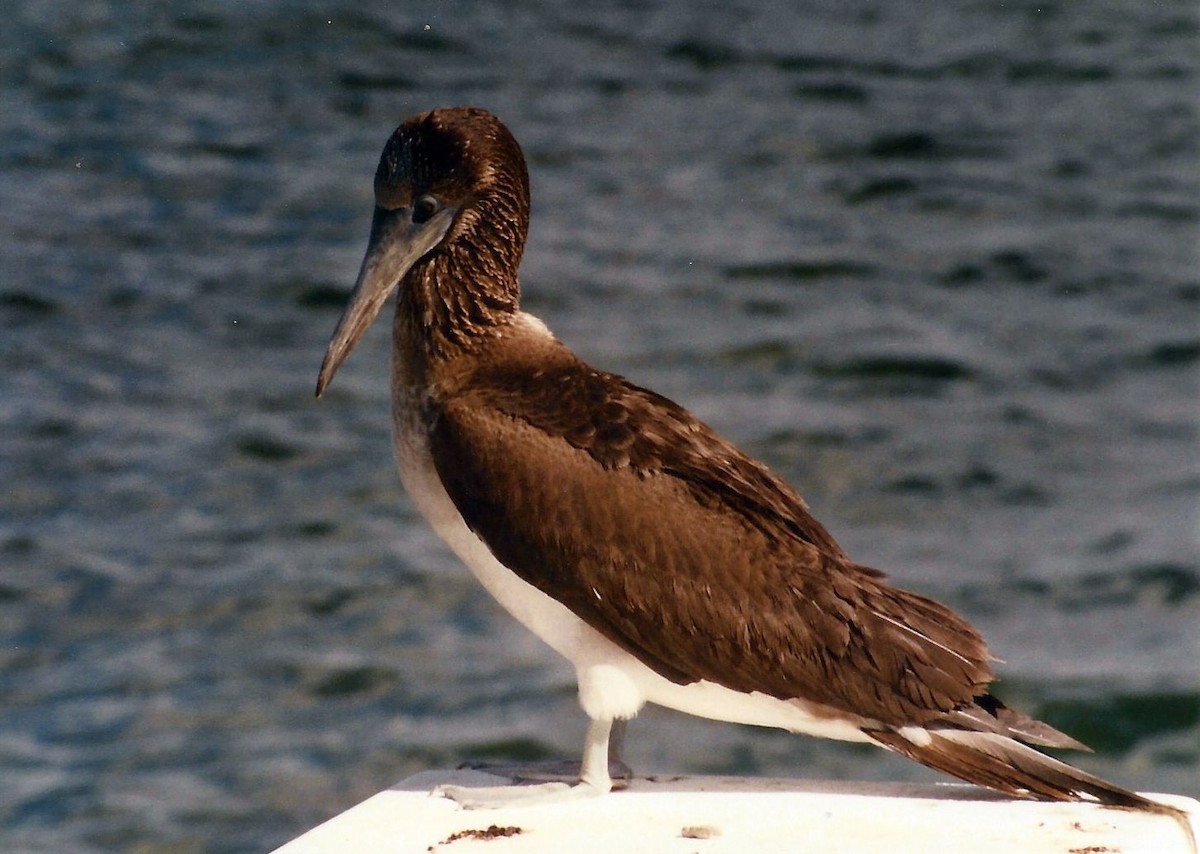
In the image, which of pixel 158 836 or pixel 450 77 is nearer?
pixel 158 836

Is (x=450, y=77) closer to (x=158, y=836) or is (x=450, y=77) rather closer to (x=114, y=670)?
(x=114, y=670)

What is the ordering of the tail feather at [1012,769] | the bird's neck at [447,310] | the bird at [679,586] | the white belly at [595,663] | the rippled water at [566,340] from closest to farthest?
the tail feather at [1012,769] < the bird at [679,586] < the white belly at [595,663] < the bird's neck at [447,310] < the rippled water at [566,340]

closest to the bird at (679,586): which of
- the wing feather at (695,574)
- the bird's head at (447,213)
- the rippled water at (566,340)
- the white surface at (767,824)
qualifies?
the wing feather at (695,574)

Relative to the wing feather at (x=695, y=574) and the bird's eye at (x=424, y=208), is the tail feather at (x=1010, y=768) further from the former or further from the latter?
the bird's eye at (x=424, y=208)

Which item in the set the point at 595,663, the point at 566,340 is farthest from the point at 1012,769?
the point at 566,340

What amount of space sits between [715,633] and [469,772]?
1.02 metres

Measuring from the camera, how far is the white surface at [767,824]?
216 inches

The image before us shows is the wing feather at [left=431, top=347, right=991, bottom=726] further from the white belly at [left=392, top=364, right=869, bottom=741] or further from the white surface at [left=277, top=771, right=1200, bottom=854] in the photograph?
the white surface at [left=277, top=771, right=1200, bottom=854]

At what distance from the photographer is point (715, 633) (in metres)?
6.13

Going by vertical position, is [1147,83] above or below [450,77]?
above

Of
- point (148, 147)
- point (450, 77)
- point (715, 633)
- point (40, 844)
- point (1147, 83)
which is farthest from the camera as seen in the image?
point (1147, 83)

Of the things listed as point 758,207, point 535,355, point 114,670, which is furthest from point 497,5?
point 535,355

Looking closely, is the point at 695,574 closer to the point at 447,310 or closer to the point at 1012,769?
the point at 1012,769

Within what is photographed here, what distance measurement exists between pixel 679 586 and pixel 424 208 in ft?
5.59
